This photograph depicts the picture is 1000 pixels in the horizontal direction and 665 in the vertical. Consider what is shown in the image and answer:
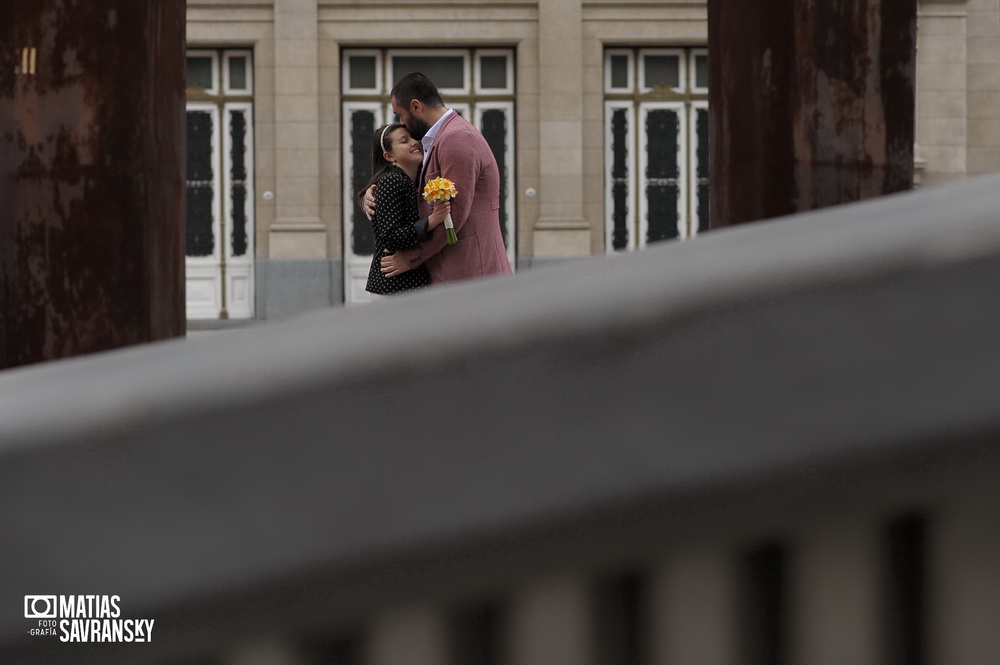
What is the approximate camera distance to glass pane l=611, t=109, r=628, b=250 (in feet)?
59.7

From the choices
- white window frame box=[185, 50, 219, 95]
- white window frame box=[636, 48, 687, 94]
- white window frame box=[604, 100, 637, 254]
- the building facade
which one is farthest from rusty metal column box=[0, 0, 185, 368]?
white window frame box=[636, 48, 687, 94]

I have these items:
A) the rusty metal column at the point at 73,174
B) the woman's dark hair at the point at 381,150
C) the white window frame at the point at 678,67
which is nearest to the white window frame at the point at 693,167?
the white window frame at the point at 678,67

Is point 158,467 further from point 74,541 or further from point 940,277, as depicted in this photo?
A: point 940,277

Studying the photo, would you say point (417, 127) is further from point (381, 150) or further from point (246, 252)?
point (246, 252)

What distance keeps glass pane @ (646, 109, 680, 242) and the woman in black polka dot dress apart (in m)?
14.1

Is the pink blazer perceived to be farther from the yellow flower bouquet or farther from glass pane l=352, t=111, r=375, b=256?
glass pane l=352, t=111, r=375, b=256

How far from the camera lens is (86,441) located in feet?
1.83

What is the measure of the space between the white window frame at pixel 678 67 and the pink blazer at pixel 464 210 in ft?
48.0

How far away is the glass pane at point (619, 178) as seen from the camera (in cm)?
1819

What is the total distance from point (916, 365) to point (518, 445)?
0.17m

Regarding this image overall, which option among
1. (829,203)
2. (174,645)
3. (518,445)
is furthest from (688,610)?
(829,203)

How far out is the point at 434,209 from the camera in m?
3.92

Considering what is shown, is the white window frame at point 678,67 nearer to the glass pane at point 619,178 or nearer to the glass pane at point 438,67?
the glass pane at point 619,178

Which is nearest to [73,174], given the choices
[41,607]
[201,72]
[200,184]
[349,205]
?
[41,607]
